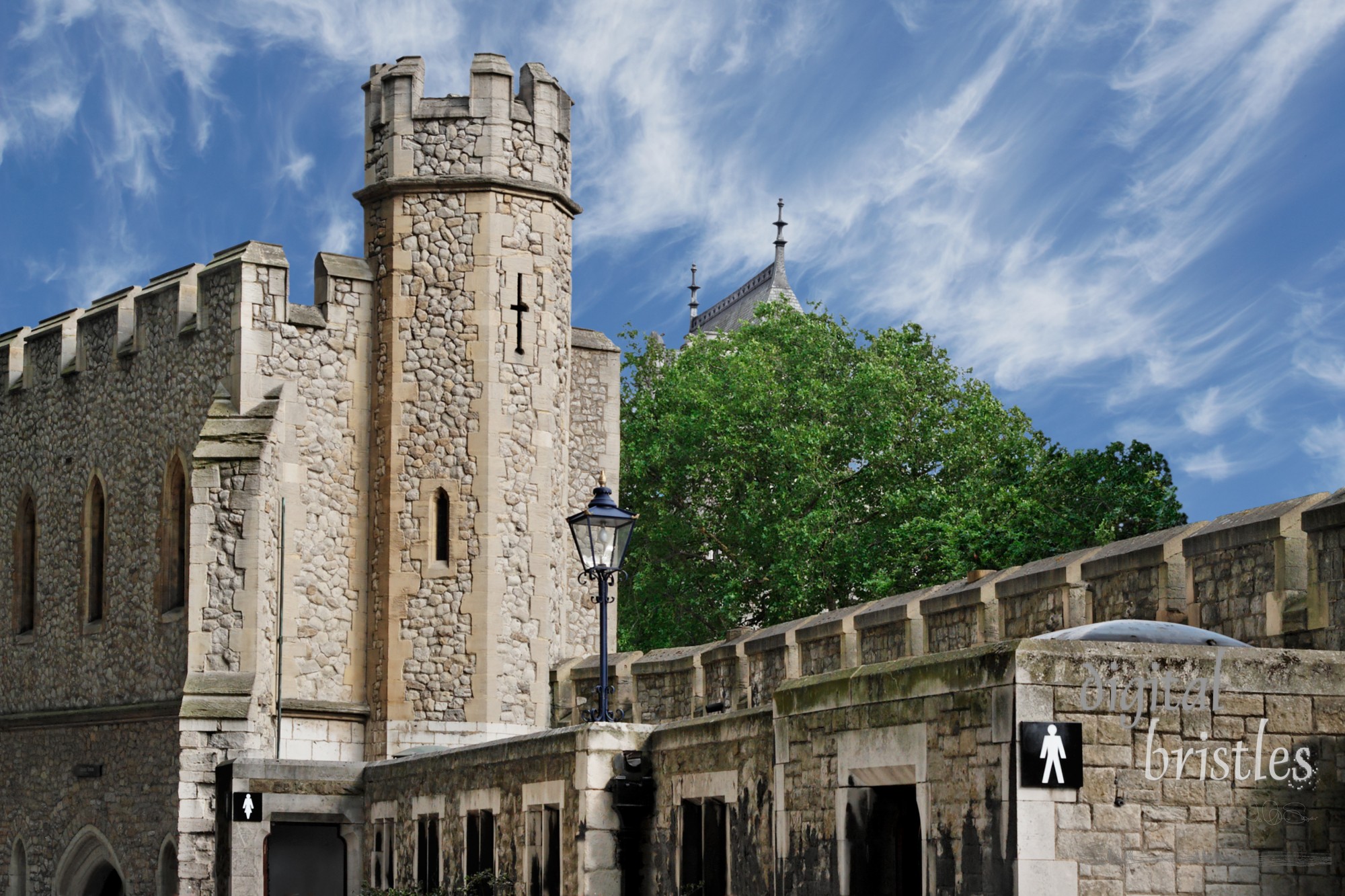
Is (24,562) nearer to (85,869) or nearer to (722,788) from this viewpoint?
(85,869)

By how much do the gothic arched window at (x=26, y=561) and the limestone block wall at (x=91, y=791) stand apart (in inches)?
69.3

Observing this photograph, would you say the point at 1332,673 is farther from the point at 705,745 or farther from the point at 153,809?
the point at 153,809

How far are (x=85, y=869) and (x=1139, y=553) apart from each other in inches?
783

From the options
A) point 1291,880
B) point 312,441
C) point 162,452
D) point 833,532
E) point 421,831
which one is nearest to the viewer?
point 1291,880

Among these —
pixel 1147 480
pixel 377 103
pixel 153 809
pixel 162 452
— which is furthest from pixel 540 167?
pixel 1147 480

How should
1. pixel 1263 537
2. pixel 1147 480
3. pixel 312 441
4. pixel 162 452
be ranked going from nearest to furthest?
1. pixel 1263 537
2. pixel 312 441
3. pixel 162 452
4. pixel 1147 480

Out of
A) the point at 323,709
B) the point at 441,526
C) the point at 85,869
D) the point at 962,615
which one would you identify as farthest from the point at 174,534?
the point at 962,615

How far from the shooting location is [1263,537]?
48.5ft

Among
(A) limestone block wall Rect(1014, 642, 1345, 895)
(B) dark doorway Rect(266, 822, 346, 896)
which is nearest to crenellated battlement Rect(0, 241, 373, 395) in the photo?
(B) dark doorway Rect(266, 822, 346, 896)

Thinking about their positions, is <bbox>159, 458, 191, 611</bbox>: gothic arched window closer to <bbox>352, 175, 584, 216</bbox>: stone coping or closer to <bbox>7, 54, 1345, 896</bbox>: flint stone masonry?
<bbox>7, 54, 1345, 896</bbox>: flint stone masonry

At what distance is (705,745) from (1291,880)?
4.68 m

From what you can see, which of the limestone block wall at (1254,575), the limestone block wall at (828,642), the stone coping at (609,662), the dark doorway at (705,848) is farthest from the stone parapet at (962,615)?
the stone coping at (609,662)

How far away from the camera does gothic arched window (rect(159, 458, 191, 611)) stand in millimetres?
29938

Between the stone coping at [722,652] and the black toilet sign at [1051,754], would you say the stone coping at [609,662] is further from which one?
the black toilet sign at [1051,754]
